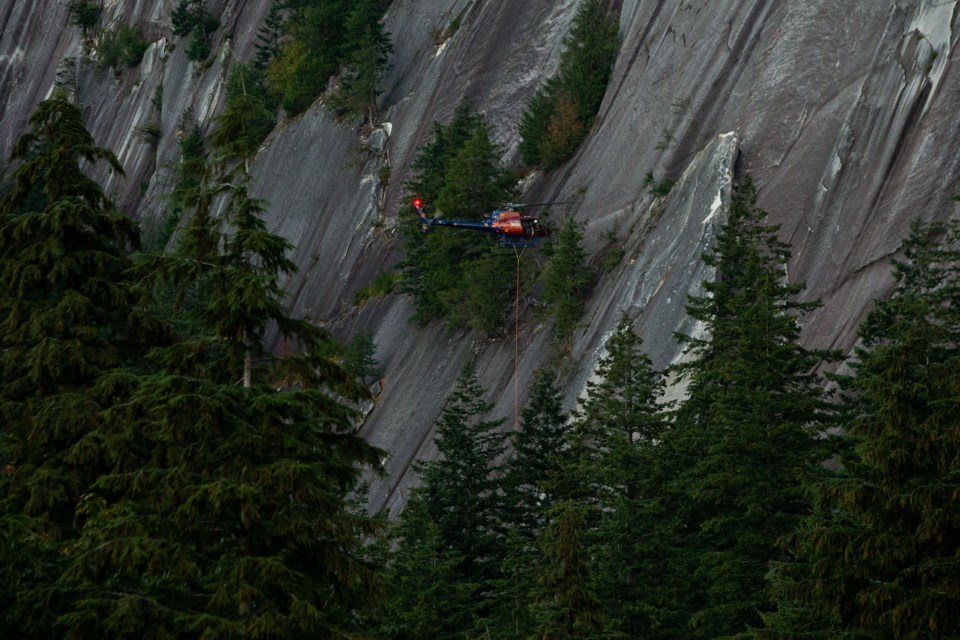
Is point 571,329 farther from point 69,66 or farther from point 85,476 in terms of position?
point 69,66

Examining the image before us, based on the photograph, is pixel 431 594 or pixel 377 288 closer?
pixel 431 594

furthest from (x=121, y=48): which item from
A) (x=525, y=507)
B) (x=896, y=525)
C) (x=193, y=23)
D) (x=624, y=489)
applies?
(x=896, y=525)

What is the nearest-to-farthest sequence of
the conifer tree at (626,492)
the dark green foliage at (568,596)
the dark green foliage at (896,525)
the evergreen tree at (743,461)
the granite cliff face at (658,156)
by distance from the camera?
the dark green foliage at (896,525) < the dark green foliage at (568,596) < the evergreen tree at (743,461) < the conifer tree at (626,492) < the granite cliff face at (658,156)

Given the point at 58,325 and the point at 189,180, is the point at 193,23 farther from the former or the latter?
the point at 189,180

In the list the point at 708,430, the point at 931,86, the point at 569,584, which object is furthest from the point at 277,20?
the point at 569,584

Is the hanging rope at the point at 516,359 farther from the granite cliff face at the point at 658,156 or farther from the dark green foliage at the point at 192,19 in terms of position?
the dark green foliage at the point at 192,19

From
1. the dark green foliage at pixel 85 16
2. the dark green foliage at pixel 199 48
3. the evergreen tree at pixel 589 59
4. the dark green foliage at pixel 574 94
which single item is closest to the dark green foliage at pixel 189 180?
the dark green foliage at pixel 574 94
